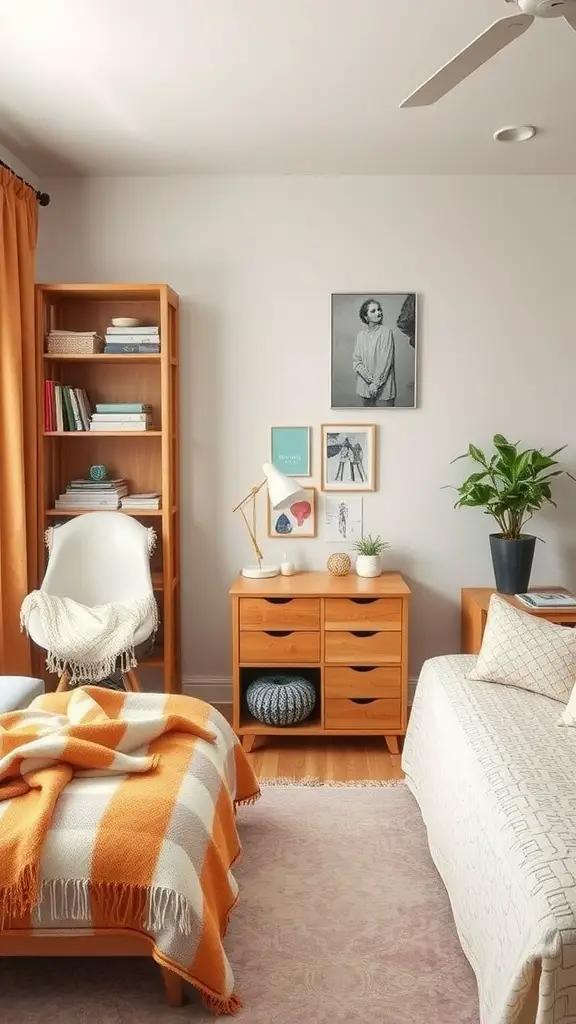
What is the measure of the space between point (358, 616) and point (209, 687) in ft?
3.20

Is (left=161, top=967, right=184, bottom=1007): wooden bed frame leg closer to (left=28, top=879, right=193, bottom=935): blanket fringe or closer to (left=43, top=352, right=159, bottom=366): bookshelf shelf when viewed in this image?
(left=28, top=879, right=193, bottom=935): blanket fringe

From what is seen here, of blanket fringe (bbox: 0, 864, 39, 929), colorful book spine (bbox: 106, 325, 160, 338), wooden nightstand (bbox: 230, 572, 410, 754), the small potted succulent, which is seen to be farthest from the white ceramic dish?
blanket fringe (bbox: 0, 864, 39, 929)

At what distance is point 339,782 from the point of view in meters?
3.36

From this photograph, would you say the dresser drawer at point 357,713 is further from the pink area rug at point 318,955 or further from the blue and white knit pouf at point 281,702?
the pink area rug at point 318,955

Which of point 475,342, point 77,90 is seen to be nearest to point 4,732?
point 77,90

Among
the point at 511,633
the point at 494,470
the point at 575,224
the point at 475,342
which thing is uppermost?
the point at 575,224

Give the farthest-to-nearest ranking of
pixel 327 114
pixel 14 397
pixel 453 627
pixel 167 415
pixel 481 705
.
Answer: pixel 453 627
pixel 167 415
pixel 14 397
pixel 327 114
pixel 481 705

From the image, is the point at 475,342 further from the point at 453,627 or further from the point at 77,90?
the point at 77,90

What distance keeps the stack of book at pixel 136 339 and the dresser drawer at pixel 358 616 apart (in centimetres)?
136

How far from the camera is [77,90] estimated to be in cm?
305

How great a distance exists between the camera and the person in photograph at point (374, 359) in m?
4.05

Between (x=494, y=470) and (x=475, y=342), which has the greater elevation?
(x=475, y=342)

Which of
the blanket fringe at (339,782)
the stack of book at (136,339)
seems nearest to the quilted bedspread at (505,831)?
the blanket fringe at (339,782)

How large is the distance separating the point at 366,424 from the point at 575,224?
1.33 m
